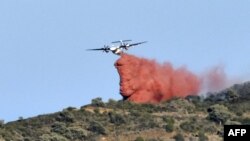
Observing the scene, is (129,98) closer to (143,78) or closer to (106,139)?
(143,78)

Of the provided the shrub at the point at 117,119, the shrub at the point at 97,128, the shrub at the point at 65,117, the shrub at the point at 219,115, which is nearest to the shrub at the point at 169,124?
the shrub at the point at 219,115

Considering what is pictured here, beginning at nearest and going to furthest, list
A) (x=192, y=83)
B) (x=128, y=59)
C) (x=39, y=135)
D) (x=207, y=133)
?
(x=207, y=133)
(x=39, y=135)
(x=128, y=59)
(x=192, y=83)

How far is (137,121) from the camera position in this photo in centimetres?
15525

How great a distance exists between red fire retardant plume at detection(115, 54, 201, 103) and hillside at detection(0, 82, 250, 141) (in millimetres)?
2222

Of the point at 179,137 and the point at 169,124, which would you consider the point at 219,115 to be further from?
the point at 179,137

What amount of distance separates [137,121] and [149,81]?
1172cm

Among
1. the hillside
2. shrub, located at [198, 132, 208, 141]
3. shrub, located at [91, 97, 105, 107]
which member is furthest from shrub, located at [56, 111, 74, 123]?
shrub, located at [198, 132, 208, 141]

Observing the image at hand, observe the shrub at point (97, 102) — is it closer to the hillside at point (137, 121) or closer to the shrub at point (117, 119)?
the hillside at point (137, 121)

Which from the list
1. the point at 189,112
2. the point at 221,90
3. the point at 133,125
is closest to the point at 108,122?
the point at 133,125

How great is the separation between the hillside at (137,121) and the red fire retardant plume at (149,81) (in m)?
2.22

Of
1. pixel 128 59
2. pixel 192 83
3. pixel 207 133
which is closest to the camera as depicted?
pixel 207 133

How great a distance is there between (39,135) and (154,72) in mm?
28248

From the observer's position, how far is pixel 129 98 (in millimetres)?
166625

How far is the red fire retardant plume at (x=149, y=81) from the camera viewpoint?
161m
